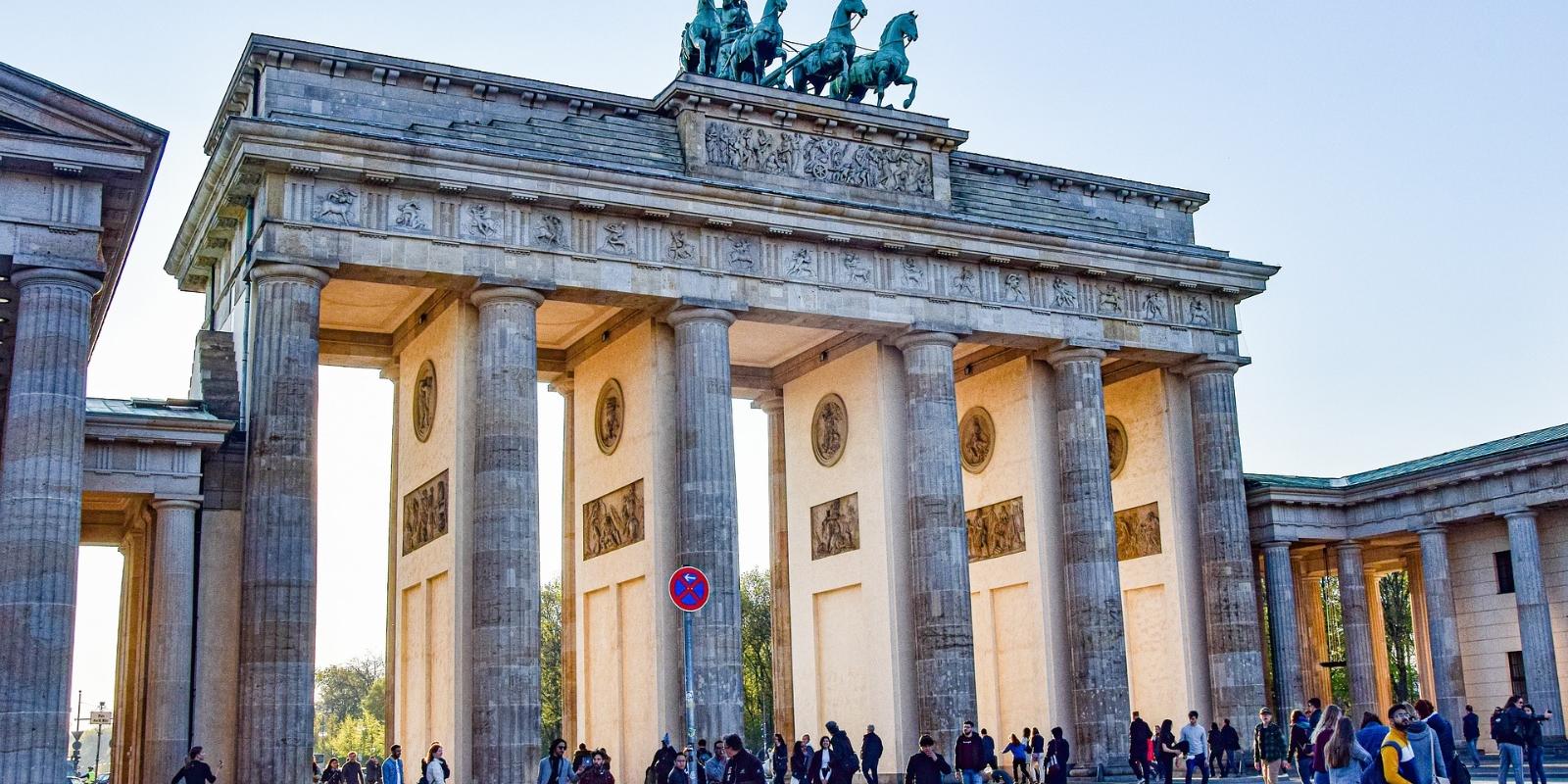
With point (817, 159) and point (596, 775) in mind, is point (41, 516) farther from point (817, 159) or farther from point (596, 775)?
point (817, 159)

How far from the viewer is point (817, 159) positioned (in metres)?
33.1

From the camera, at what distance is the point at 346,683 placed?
365 feet

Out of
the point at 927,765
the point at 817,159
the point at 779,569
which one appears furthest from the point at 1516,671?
the point at 927,765

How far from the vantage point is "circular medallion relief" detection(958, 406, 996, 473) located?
124ft

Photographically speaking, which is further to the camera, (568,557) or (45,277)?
(568,557)

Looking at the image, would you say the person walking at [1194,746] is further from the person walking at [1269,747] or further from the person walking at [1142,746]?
the person walking at [1269,747]

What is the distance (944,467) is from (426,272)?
37.5ft

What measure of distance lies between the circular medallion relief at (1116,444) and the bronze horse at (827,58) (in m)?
11.4

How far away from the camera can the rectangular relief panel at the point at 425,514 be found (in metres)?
30.1

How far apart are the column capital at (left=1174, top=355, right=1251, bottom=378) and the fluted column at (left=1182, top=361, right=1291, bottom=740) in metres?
0.02

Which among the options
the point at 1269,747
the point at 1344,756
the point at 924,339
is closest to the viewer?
the point at 1344,756

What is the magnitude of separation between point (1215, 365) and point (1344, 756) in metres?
24.7

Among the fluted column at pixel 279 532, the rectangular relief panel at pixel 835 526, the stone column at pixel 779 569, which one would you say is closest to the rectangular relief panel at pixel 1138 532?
the rectangular relief panel at pixel 835 526

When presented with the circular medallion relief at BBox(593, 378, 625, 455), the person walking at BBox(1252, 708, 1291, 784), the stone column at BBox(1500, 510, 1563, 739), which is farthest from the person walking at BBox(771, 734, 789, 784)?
the stone column at BBox(1500, 510, 1563, 739)
